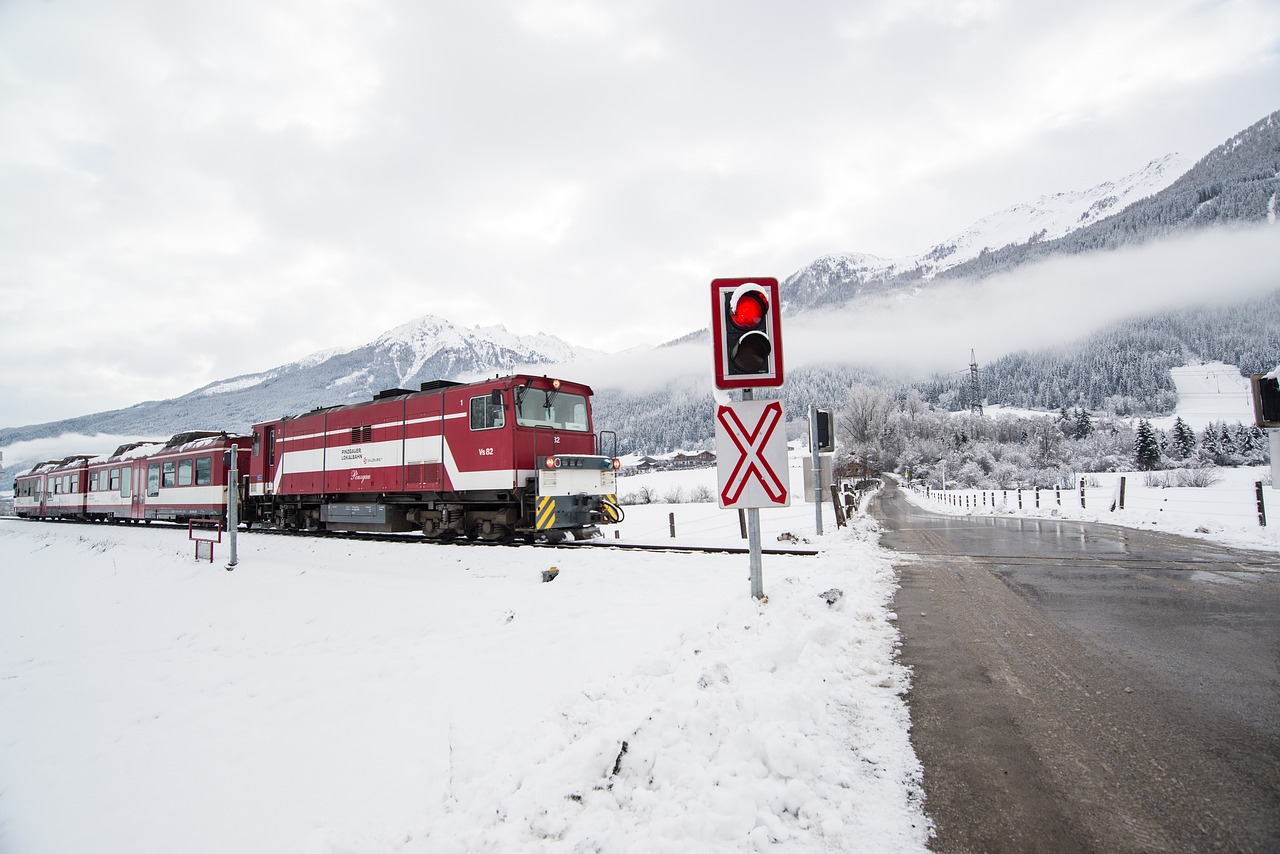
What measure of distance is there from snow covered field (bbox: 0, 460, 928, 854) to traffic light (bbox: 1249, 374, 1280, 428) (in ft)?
18.1

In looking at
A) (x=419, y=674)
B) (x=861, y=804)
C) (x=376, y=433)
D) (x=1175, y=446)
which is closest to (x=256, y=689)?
(x=419, y=674)

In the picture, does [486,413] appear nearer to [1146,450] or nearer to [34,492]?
[34,492]

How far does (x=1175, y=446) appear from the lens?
252ft

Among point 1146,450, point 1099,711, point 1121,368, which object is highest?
point 1121,368

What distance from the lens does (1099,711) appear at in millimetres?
3721

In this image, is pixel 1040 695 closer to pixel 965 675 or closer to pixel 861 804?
pixel 965 675

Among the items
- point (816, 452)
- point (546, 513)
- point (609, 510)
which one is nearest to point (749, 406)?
point (546, 513)

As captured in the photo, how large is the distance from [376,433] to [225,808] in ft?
44.5

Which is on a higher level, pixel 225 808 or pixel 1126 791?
pixel 1126 791

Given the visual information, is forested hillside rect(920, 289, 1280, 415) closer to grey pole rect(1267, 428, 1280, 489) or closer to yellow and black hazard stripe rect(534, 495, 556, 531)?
grey pole rect(1267, 428, 1280, 489)

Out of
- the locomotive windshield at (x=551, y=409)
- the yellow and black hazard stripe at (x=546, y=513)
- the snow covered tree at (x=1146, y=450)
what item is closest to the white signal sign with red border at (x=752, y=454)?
the yellow and black hazard stripe at (x=546, y=513)

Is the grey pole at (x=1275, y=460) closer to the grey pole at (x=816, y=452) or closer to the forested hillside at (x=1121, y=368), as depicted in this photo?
the grey pole at (x=816, y=452)

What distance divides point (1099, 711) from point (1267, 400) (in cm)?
807

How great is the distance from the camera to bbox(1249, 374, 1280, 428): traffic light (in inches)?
336
